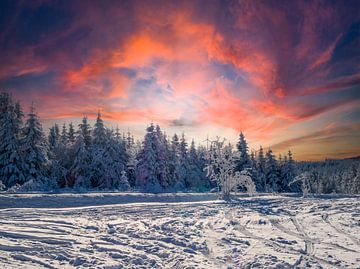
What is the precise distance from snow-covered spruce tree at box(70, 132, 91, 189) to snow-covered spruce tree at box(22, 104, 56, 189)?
4944mm

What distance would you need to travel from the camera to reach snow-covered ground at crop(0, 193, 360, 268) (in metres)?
6.70

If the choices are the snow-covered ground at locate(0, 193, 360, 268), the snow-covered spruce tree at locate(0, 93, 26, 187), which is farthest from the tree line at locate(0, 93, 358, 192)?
the snow-covered ground at locate(0, 193, 360, 268)

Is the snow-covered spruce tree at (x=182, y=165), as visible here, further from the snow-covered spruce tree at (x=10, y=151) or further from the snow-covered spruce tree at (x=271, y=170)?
the snow-covered spruce tree at (x=10, y=151)

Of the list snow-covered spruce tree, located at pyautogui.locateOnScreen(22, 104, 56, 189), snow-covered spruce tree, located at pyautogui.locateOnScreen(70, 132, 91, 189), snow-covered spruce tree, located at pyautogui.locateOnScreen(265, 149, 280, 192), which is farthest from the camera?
snow-covered spruce tree, located at pyautogui.locateOnScreen(265, 149, 280, 192)

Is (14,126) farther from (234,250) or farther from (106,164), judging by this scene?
(234,250)

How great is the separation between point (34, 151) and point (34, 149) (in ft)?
1.46

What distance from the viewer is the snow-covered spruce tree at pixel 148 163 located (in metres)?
37.9

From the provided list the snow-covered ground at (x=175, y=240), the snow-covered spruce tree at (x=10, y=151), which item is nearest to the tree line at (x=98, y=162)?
the snow-covered spruce tree at (x=10, y=151)

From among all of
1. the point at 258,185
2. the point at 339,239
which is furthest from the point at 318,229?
the point at 258,185

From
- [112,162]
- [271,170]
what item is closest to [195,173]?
[271,170]

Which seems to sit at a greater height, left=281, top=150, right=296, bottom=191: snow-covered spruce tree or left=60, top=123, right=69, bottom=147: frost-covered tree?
left=60, top=123, right=69, bottom=147: frost-covered tree

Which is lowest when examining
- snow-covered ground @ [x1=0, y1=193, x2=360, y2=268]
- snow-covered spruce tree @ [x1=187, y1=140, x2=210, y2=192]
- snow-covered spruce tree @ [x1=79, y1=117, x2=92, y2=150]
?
snow-covered ground @ [x1=0, y1=193, x2=360, y2=268]

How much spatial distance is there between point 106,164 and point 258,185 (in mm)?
29253

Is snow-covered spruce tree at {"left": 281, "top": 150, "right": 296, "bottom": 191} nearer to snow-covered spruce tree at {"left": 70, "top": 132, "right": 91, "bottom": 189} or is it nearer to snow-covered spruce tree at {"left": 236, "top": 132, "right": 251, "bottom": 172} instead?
snow-covered spruce tree at {"left": 236, "top": 132, "right": 251, "bottom": 172}
